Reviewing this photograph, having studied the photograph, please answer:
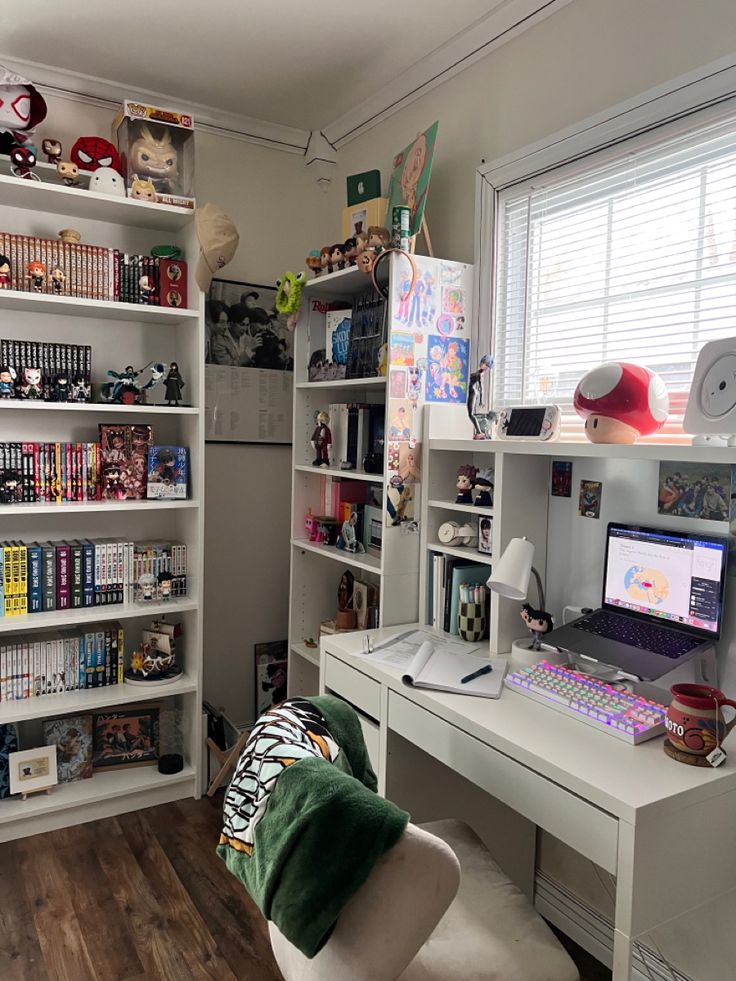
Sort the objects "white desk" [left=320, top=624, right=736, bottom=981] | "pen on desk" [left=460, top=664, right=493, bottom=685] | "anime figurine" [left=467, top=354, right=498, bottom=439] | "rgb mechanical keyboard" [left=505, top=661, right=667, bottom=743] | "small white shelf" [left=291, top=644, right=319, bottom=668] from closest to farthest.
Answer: "white desk" [left=320, top=624, right=736, bottom=981]
"rgb mechanical keyboard" [left=505, top=661, right=667, bottom=743]
"pen on desk" [left=460, top=664, right=493, bottom=685]
"anime figurine" [left=467, top=354, right=498, bottom=439]
"small white shelf" [left=291, top=644, right=319, bottom=668]

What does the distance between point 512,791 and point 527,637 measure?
0.65m

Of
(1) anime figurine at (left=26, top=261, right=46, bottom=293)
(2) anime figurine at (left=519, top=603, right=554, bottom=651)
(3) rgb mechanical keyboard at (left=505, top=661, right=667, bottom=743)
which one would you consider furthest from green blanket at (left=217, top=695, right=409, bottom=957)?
(1) anime figurine at (left=26, top=261, right=46, bottom=293)

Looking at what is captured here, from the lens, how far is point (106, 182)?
8.29ft

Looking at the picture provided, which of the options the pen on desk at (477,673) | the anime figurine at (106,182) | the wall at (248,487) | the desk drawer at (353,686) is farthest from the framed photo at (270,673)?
the anime figurine at (106,182)

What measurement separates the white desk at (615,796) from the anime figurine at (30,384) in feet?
5.58

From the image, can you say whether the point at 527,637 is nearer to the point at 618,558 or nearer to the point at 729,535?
the point at 618,558

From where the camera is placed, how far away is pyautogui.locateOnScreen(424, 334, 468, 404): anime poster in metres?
2.35

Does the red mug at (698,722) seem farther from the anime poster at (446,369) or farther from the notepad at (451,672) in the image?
the anime poster at (446,369)

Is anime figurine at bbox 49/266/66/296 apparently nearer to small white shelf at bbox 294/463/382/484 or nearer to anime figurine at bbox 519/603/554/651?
small white shelf at bbox 294/463/382/484

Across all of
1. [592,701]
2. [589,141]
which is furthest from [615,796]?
[589,141]

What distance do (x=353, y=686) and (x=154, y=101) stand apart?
2338 millimetres

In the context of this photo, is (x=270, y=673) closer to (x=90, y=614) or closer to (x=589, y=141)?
(x=90, y=614)

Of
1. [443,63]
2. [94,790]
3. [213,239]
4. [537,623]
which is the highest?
[443,63]

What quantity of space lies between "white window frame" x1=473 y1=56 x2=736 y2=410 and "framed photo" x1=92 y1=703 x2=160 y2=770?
1.83m
